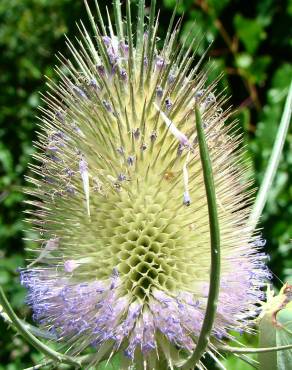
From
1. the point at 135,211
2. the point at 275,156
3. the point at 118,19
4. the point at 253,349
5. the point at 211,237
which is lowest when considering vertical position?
the point at 253,349

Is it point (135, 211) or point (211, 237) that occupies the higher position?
point (135, 211)

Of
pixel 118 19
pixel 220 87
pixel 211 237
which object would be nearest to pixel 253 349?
pixel 211 237

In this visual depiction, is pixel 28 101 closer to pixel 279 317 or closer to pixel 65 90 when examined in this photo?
pixel 65 90

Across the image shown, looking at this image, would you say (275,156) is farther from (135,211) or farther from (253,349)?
(253,349)

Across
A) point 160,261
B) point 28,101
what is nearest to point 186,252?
point 160,261

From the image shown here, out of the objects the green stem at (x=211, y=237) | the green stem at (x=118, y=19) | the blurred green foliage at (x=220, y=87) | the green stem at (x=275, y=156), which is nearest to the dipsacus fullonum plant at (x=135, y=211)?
the green stem at (x=118, y=19)

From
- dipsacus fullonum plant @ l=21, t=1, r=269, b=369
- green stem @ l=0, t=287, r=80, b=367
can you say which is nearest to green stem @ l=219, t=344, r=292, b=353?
dipsacus fullonum plant @ l=21, t=1, r=269, b=369

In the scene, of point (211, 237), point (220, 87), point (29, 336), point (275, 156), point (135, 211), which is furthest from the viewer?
point (220, 87)
